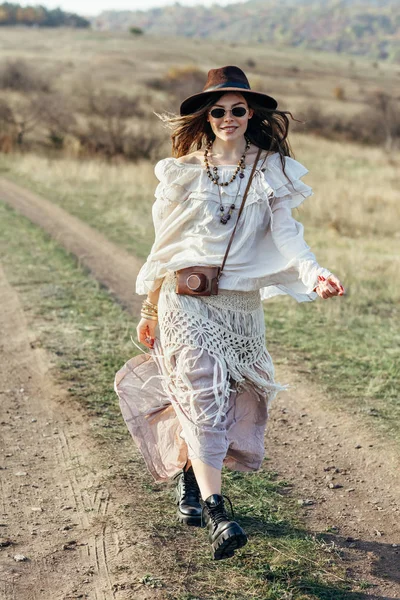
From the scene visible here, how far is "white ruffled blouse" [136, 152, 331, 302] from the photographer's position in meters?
3.54

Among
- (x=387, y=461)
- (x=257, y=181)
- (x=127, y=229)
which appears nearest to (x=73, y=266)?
(x=127, y=229)

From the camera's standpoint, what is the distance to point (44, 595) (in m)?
3.22

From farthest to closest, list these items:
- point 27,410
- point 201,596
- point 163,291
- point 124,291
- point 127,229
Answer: point 127,229
point 124,291
point 27,410
point 163,291
point 201,596

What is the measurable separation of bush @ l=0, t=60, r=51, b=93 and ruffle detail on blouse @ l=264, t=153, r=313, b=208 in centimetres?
3048

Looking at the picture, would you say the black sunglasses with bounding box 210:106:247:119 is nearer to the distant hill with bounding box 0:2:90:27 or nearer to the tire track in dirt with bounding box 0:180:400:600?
the tire track in dirt with bounding box 0:180:400:600

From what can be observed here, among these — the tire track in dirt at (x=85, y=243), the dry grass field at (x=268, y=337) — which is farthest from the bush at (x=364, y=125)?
the tire track in dirt at (x=85, y=243)

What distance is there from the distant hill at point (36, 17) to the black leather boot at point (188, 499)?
117321mm

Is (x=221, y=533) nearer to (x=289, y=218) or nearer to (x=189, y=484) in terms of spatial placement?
(x=189, y=484)

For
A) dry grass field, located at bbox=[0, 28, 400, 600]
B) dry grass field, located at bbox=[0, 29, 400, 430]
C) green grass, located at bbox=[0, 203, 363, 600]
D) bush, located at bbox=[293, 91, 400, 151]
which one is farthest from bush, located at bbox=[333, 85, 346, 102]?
green grass, located at bbox=[0, 203, 363, 600]

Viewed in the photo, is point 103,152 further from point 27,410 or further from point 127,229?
point 27,410

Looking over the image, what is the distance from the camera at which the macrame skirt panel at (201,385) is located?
137 inches

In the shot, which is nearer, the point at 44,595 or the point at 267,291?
the point at 44,595

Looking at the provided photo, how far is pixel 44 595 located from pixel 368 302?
20.5ft

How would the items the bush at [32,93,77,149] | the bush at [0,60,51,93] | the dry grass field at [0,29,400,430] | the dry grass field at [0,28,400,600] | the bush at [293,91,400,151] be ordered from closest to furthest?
the dry grass field at [0,28,400,600]
the dry grass field at [0,29,400,430]
the bush at [32,93,77,149]
the bush at [0,60,51,93]
the bush at [293,91,400,151]
